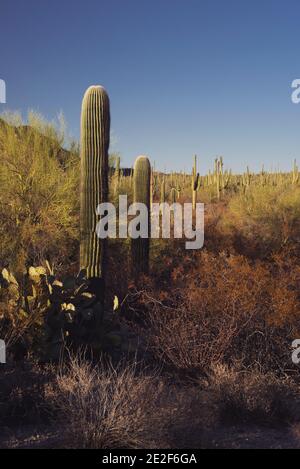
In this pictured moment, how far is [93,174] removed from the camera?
9.59 metres

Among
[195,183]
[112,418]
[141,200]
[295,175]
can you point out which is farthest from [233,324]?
[295,175]

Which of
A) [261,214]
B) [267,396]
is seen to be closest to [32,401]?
[267,396]

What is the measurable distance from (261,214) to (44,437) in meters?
15.8

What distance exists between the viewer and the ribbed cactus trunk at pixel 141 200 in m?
11.8

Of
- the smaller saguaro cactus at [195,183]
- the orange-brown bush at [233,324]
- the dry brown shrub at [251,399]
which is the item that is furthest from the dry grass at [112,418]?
the smaller saguaro cactus at [195,183]

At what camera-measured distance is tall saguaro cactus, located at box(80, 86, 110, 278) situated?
30.8 feet

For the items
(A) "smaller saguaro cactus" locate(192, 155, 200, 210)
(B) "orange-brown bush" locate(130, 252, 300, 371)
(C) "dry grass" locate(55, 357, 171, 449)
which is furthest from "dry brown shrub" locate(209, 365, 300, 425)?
(A) "smaller saguaro cactus" locate(192, 155, 200, 210)

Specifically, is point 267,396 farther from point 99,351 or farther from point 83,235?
point 83,235

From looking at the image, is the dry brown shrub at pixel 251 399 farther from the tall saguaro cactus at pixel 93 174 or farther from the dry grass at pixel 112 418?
the tall saguaro cactus at pixel 93 174

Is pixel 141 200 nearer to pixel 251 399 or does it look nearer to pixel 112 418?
pixel 251 399

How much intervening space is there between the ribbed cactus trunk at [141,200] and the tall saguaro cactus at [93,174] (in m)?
2.10

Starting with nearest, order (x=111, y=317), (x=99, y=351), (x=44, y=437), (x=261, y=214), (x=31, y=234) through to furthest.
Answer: (x=44, y=437) < (x=99, y=351) < (x=111, y=317) < (x=31, y=234) < (x=261, y=214)

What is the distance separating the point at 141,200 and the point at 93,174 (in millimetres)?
2967
